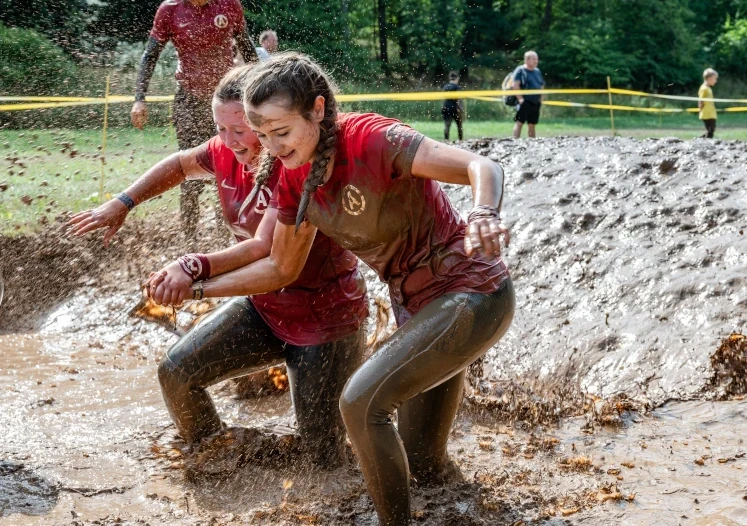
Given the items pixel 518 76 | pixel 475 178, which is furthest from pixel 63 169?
pixel 475 178

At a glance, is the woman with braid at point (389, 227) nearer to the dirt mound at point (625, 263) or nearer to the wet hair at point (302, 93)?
the wet hair at point (302, 93)

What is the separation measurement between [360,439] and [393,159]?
99 cm

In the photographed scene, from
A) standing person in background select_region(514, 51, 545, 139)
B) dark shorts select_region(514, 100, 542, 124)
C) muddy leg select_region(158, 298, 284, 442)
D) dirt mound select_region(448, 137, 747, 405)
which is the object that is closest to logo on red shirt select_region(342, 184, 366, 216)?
muddy leg select_region(158, 298, 284, 442)

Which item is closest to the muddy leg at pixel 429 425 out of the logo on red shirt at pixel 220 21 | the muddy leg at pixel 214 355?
the muddy leg at pixel 214 355

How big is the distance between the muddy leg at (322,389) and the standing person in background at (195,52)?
387cm

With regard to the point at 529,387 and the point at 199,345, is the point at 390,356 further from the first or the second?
the point at 529,387

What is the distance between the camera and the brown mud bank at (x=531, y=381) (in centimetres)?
398

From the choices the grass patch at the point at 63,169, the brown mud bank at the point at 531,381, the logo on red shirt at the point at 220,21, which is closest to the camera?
the brown mud bank at the point at 531,381

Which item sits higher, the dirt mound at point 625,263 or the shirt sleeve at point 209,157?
the shirt sleeve at point 209,157

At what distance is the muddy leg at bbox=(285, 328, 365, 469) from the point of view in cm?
407

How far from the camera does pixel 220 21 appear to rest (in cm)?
725

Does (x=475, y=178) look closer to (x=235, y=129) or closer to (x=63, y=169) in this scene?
(x=235, y=129)

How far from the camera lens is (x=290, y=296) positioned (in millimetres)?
4031

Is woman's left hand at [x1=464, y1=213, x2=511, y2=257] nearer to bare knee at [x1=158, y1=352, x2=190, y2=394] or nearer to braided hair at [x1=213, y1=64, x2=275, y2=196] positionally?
braided hair at [x1=213, y1=64, x2=275, y2=196]
